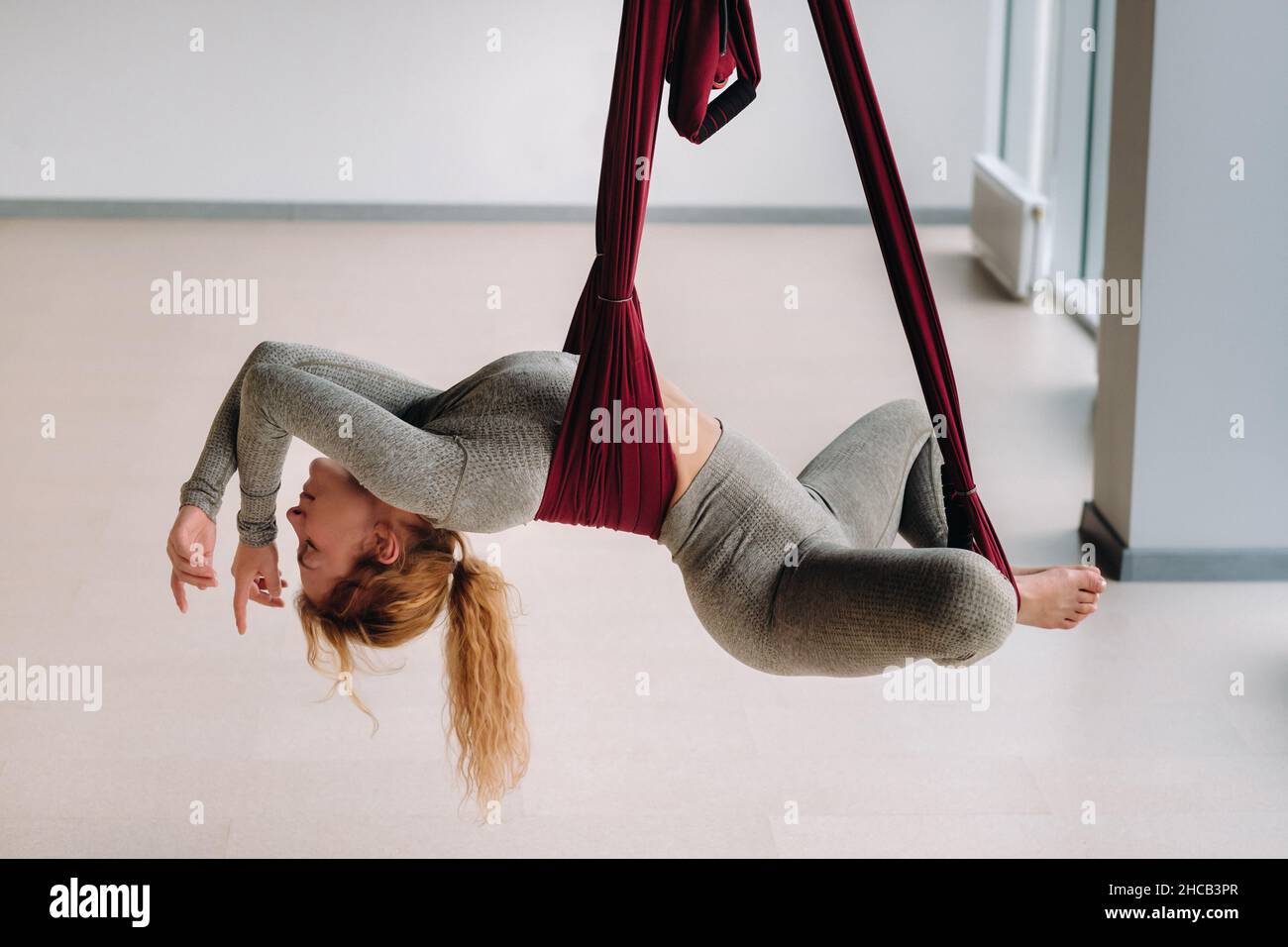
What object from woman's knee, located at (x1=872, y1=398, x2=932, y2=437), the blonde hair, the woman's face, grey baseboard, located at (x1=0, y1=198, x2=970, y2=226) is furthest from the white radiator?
the woman's face

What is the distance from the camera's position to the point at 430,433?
6.58 feet

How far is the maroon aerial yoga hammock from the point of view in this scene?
1.79 meters

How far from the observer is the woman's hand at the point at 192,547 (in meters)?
2.08

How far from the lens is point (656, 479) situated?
201cm

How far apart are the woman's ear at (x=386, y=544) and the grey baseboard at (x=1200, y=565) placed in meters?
2.66

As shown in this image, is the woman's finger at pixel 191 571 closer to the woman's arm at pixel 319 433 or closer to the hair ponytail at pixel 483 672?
the woman's arm at pixel 319 433

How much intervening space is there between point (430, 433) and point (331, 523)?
0.31m

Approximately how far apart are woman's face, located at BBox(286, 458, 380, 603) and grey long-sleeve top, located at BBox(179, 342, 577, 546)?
0.40 ft

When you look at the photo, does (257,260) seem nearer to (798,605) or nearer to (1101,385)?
(1101,385)

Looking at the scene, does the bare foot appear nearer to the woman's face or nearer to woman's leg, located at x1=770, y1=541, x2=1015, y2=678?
woman's leg, located at x1=770, y1=541, x2=1015, y2=678

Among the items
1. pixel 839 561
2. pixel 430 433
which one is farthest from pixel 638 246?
pixel 839 561

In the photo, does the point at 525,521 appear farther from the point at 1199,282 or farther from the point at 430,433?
the point at 1199,282

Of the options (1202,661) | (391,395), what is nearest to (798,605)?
(391,395)

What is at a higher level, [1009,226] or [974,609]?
[1009,226]
